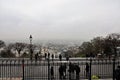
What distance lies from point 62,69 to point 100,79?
3.45 m

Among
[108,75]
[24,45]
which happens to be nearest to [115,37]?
[24,45]

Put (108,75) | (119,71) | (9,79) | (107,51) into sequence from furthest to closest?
(107,51) < (108,75) < (9,79) < (119,71)

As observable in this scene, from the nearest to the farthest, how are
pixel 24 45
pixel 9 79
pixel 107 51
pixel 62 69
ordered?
pixel 62 69 → pixel 9 79 → pixel 107 51 → pixel 24 45

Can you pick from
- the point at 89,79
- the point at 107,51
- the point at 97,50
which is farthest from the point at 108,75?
the point at 97,50

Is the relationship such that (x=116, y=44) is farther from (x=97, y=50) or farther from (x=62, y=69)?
(x=62, y=69)

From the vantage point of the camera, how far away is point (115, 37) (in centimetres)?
7069

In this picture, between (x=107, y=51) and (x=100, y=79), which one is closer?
(x=100, y=79)

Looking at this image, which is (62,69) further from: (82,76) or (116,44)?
(116,44)

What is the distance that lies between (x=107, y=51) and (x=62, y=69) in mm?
35762

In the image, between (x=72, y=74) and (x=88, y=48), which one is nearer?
(x=72, y=74)

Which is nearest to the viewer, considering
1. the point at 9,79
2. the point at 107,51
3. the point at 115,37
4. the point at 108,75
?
the point at 9,79

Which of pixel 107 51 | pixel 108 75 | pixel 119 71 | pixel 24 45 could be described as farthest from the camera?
pixel 24 45

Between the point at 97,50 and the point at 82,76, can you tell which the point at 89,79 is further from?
the point at 97,50

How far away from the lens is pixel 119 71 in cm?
1814
